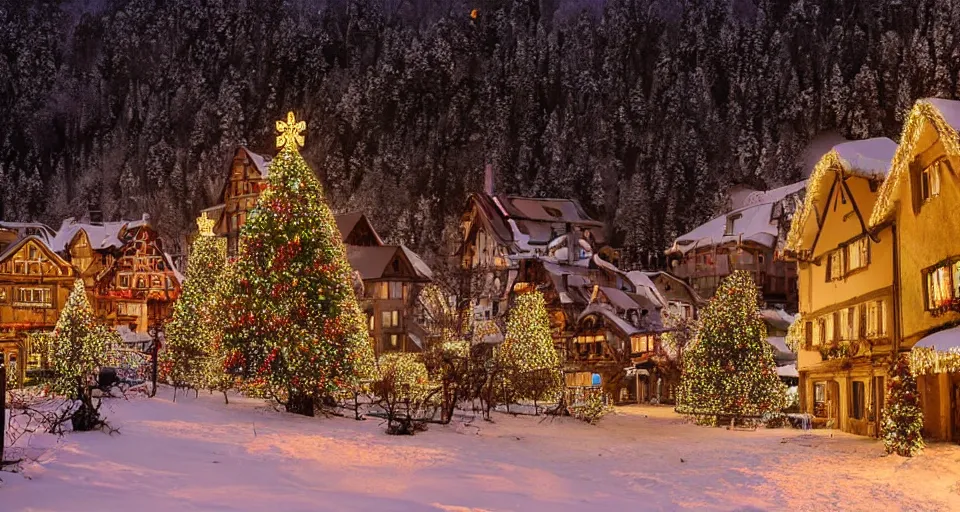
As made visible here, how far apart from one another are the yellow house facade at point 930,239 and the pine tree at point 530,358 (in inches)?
636

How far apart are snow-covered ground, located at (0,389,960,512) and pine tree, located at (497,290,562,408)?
462 inches

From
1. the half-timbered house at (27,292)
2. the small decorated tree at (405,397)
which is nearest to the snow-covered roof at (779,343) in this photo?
the small decorated tree at (405,397)

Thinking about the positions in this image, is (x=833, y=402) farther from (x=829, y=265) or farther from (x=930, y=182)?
(x=930, y=182)

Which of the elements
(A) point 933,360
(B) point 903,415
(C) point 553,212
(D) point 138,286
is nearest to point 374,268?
(D) point 138,286

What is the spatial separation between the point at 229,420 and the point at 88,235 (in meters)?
53.9

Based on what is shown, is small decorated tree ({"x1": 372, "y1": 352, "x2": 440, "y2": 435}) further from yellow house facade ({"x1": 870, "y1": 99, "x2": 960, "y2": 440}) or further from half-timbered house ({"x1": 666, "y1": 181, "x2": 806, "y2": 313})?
half-timbered house ({"x1": 666, "y1": 181, "x2": 806, "y2": 313})

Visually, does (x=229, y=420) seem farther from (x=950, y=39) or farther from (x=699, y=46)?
(x=699, y=46)

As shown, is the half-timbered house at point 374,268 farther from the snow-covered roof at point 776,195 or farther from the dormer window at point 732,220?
the snow-covered roof at point 776,195

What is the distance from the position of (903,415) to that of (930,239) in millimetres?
5071

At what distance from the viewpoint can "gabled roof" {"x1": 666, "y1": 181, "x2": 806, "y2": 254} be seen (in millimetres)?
66625

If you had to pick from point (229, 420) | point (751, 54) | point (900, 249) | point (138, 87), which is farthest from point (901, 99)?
point (138, 87)

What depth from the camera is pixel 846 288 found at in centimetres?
3042

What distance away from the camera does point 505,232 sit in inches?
2963

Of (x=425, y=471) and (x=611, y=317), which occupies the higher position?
(x=611, y=317)
